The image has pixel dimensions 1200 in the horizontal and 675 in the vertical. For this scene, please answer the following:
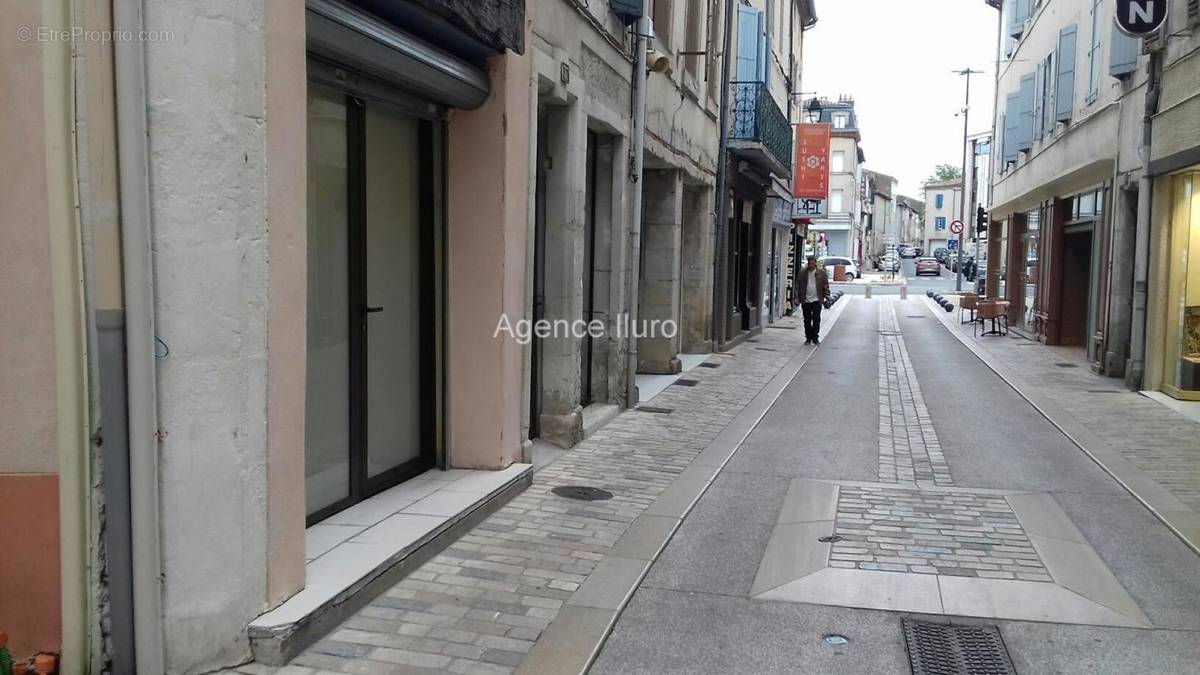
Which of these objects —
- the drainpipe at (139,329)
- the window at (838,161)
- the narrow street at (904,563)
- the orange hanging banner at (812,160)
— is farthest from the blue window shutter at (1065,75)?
the window at (838,161)

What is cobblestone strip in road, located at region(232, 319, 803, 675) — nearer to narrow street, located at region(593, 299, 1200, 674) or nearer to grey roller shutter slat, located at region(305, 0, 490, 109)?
narrow street, located at region(593, 299, 1200, 674)

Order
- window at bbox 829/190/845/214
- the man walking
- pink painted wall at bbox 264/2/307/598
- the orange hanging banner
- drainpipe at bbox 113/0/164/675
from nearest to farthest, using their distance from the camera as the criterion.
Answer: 1. drainpipe at bbox 113/0/164/675
2. pink painted wall at bbox 264/2/307/598
3. the man walking
4. the orange hanging banner
5. window at bbox 829/190/845/214

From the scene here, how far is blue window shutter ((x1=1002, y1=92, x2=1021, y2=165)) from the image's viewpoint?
→ 21.0 meters

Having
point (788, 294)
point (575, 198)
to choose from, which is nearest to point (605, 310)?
point (575, 198)

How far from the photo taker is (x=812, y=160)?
26219mm

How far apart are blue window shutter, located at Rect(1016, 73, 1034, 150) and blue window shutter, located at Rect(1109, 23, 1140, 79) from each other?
668 centimetres

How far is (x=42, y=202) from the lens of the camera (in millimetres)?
3439

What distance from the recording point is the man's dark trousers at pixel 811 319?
63.3ft

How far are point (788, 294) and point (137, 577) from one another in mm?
27951

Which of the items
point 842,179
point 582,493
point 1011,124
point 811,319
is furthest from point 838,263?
point 582,493

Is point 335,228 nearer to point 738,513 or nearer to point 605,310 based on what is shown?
point 738,513

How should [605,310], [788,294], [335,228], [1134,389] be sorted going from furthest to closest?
[788,294], [1134,389], [605,310], [335,228]

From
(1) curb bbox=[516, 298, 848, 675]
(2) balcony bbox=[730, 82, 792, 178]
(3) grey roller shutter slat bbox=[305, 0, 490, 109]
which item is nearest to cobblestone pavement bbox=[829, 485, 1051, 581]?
(1) curb bbox=[516, 298, 848, 675]

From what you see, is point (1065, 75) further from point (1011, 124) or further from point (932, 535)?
point (932, 535)
